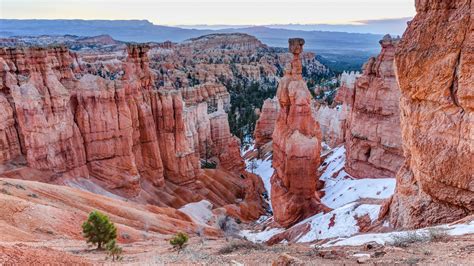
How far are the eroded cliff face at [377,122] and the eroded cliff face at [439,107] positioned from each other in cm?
1925

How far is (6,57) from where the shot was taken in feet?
92.5

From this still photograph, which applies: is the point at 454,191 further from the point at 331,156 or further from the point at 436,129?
the point at 331,156

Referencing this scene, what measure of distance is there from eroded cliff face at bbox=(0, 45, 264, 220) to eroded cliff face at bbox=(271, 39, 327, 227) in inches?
260

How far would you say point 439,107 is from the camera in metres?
13.3

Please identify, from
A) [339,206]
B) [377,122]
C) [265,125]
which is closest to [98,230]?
[339,206]

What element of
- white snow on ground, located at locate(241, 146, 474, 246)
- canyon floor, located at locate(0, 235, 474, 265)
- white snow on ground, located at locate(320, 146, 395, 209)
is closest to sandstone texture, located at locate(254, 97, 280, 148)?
white snow on ground, located at locate(241, 146, 474, 246)

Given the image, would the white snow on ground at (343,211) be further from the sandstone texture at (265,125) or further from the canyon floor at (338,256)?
the sandstone texture at (265,125)

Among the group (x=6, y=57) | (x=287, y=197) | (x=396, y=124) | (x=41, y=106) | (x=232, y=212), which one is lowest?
(x=232, y=212)

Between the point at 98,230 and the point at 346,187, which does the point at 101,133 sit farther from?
the point at 346,187

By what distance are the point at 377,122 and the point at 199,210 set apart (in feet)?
56.4

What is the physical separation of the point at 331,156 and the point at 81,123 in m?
27.0

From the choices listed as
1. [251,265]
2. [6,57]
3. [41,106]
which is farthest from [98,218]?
[6,57]

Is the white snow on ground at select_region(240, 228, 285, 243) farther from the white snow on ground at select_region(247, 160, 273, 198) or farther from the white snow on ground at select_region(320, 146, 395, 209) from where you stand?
the white snow on ground at select_region(247, 160, 273, 198)

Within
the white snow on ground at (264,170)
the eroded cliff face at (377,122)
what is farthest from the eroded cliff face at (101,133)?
the eroded cliff face at (377,122)
